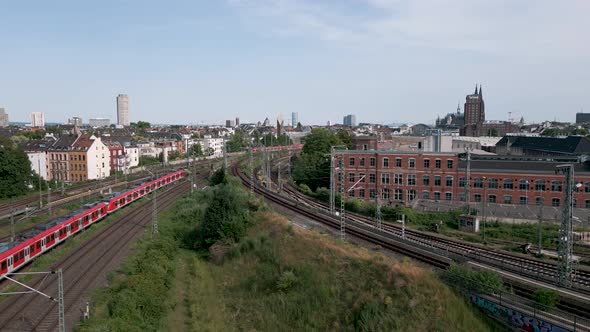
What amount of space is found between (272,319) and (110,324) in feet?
26.2

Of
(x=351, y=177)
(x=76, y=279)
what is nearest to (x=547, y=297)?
(x=76, y=279)

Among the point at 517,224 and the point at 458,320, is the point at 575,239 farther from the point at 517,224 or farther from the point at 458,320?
the point at 458,320

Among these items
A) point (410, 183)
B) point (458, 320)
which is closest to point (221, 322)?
point (458, 320)

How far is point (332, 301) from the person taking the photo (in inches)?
921

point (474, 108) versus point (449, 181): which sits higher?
point (474, 108)

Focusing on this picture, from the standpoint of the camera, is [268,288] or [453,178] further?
[453,178]

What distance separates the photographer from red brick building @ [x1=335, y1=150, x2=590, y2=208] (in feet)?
160

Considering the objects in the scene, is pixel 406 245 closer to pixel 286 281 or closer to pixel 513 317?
pixel 286 281

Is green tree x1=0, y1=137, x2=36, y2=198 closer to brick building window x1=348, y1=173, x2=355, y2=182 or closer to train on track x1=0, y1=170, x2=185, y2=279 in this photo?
train on track x1=0, y1=170, x2=185, y2=279

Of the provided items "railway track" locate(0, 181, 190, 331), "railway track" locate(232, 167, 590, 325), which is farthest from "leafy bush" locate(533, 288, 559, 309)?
"railway track" locate(0, 181, 190, 331)

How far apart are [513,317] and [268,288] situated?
12914mm

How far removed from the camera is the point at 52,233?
104 feet

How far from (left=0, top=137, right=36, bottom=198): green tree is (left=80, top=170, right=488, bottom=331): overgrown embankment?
1187 inches

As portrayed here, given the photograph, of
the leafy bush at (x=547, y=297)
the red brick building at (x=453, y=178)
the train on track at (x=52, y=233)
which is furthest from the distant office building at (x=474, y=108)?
the leafy bush at (x=547, y=297)
